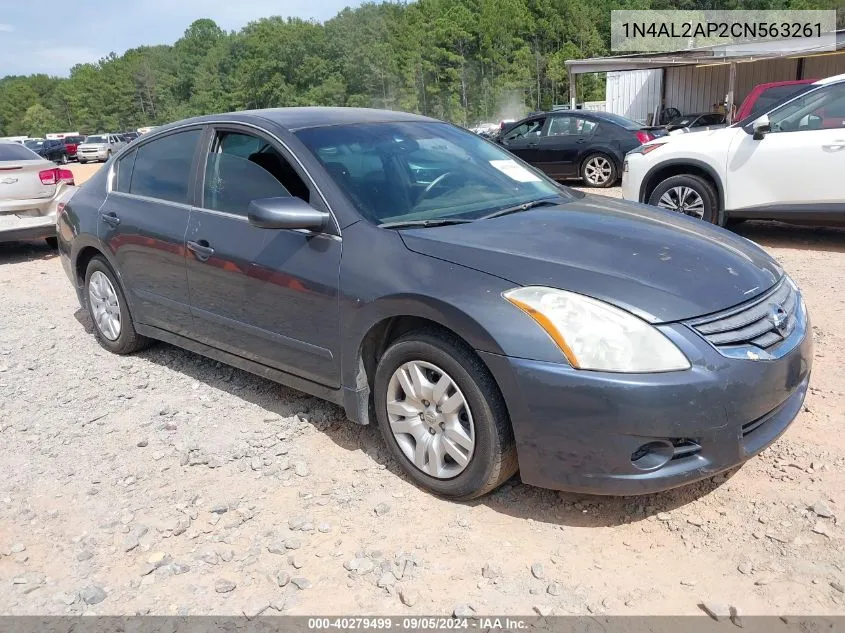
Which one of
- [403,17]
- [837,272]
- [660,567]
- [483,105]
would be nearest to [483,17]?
[483,105]

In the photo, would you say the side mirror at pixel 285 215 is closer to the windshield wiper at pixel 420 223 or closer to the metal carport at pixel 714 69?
the windshield wiper at pixel 420 223

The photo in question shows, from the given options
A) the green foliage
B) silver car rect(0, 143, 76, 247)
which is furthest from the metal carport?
the green foliage

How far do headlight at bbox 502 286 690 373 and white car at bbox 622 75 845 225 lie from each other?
5.30 metres

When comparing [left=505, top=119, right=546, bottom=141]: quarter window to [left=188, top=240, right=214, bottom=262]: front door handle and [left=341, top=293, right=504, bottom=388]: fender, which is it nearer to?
[left=188, top=240, right=214, bottom=262]: front door handle

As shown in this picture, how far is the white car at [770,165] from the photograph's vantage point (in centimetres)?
666

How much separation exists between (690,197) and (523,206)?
4681 millimetres

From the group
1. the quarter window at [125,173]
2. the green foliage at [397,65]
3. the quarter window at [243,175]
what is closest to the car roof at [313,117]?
the quarter window at [243,175]

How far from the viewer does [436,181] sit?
3619mm

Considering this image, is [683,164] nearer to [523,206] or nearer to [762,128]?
[762,128]

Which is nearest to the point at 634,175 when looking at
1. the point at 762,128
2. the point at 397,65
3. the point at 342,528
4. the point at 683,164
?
the point at 683,164

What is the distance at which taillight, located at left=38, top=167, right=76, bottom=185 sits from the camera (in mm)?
8602

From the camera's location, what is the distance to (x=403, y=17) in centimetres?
7788

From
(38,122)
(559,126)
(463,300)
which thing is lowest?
(559,126)

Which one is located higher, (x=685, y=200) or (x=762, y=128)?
(x=762, y=128)
